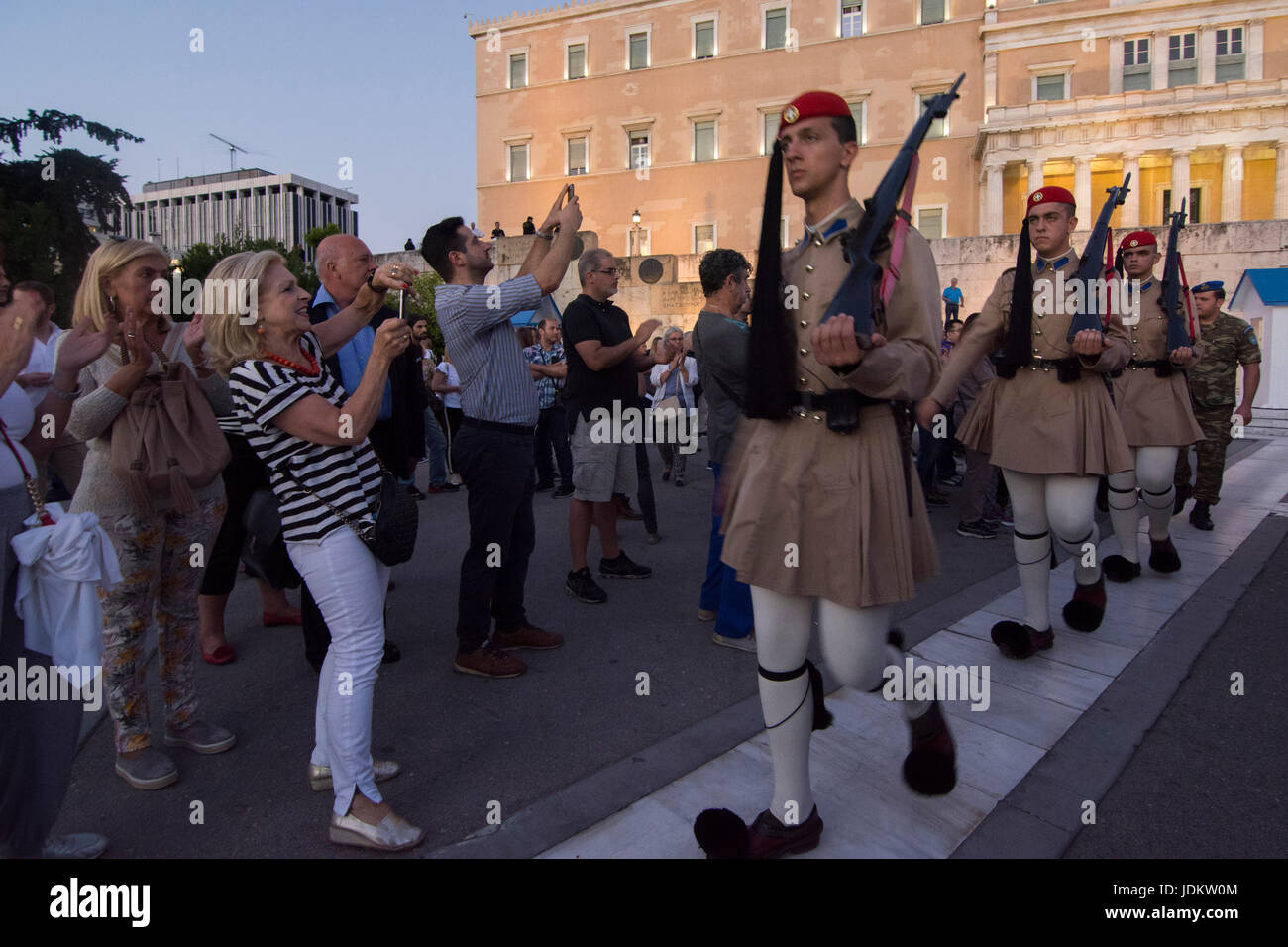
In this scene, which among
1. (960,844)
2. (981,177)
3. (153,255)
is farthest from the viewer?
(981,177)

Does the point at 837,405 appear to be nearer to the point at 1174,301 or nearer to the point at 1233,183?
the point at 1174,301

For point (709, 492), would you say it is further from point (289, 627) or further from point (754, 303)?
point (754, 303)

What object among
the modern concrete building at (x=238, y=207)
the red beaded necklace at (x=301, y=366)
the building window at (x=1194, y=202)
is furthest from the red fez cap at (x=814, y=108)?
→ the modern concrete building at (x=238, y=207)

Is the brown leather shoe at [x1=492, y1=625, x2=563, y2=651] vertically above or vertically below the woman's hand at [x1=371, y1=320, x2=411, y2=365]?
below

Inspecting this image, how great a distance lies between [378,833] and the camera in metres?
2.75

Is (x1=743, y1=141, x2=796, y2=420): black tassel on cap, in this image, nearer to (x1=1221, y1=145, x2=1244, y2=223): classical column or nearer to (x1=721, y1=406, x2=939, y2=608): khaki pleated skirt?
(x1=721, y1=406, x2=939, y2=608): khaki pleated skirt

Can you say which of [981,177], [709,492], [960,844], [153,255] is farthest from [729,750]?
[981,177]

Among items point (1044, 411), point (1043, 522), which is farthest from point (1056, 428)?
point (1043, 522)

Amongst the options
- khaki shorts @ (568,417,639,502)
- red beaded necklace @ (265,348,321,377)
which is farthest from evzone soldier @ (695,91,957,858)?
khaki shorts @ (568,417,639,502)

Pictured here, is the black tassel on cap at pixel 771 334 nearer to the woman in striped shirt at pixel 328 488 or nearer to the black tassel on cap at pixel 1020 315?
the woman in striped shirt at pixel 328 488

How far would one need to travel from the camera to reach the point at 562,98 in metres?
48.8

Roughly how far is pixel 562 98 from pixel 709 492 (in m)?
44.8

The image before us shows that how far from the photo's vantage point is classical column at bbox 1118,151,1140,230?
1426 inches

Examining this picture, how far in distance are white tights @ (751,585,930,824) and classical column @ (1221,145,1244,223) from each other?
42.1m
